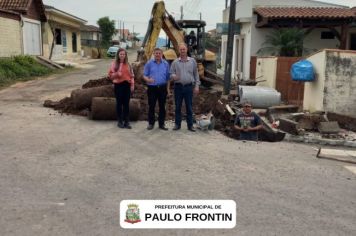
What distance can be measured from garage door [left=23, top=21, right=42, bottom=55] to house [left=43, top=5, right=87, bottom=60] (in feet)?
4.97

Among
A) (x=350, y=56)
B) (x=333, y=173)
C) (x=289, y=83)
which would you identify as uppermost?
(x=350, y=56)

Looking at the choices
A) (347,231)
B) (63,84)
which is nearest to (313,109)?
(347,231)

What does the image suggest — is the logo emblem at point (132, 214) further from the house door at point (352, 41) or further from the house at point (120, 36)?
the house at point (120, 36)

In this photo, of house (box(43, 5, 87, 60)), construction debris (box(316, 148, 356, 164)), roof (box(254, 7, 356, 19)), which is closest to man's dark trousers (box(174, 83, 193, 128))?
construction debris (box(316, 148, 356, 164))

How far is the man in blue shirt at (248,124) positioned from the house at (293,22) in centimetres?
929

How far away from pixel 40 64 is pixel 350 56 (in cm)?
1925

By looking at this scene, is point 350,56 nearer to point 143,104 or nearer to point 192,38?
point 143,104

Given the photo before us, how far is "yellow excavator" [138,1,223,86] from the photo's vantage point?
12.3 metres

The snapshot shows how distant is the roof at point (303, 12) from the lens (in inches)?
713

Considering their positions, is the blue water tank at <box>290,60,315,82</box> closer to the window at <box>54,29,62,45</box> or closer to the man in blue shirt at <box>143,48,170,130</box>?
the man in blue shirt at <box>143,48,170,130</box>

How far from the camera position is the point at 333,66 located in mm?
10227

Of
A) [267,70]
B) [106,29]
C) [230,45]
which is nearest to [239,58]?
[267,70]

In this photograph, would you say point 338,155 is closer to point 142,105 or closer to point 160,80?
point 160,80

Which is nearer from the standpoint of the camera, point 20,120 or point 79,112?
point 20,120
